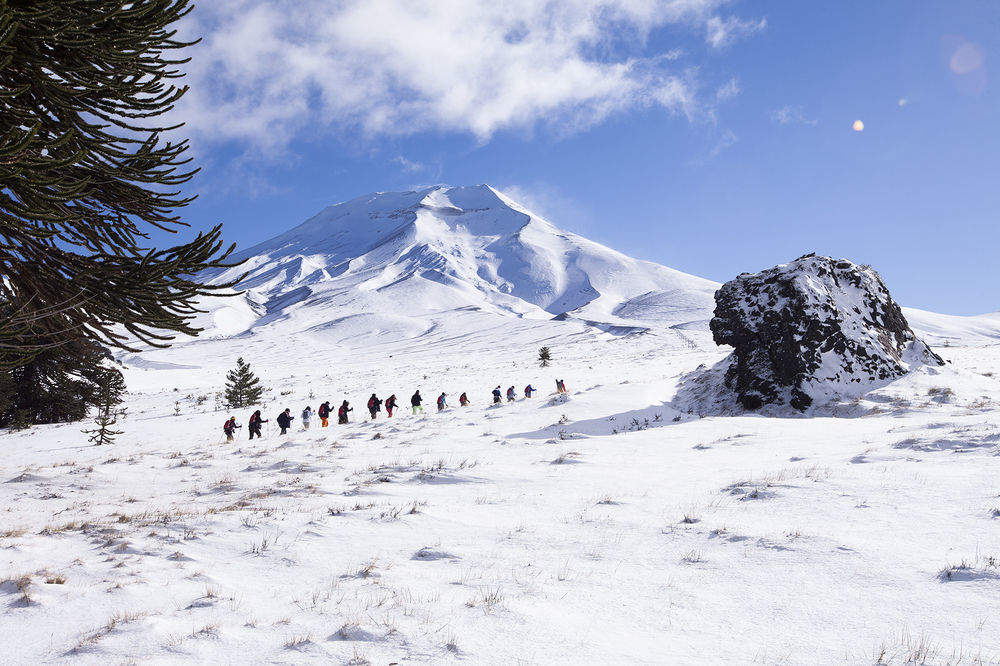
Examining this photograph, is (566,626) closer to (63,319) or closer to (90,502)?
(63,319)

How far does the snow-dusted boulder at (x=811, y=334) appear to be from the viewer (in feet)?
50.5

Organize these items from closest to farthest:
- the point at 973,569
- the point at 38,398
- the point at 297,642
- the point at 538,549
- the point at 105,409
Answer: the point at 297,642, the point at 973,569, the point at 538,549, the point at 105,409, the point at 38,398

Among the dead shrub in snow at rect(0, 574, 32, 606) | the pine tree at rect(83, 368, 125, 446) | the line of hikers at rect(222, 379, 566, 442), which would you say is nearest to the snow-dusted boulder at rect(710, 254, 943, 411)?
the line of hikers at rect(222, 379, 566, 442)

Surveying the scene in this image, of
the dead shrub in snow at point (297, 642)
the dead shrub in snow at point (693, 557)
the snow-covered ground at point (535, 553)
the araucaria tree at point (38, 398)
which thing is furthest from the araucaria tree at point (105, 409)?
the dead shrub in snow at point (693, 557)

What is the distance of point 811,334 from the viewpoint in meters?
15.8

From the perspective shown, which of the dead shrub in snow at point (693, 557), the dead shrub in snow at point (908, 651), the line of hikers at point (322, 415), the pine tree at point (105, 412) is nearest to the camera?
the dead shrub in snow at point (908, 651)

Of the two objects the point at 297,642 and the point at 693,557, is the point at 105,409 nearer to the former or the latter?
the point at 297,642

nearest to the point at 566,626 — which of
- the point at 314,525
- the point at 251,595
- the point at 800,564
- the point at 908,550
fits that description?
the point at 800,564

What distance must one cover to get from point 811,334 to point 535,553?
14.3 m

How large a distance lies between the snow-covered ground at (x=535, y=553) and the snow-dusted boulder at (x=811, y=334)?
3.35m

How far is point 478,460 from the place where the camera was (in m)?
10.6

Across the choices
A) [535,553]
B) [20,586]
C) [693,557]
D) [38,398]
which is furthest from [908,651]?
[38,398]

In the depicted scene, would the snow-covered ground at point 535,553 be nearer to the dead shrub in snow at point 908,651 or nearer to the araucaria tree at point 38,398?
the dead shrub in snow at point 908,651

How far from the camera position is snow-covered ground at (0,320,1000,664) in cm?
337
